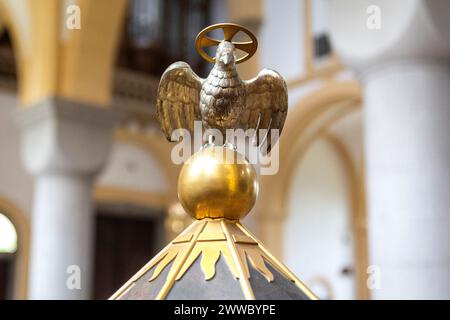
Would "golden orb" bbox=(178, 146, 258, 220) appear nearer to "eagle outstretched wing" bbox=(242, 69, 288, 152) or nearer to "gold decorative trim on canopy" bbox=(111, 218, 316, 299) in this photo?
"gold decorative trim on canopy" bbox=(111, 218, 316, 299)

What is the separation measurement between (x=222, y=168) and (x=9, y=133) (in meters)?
12.1

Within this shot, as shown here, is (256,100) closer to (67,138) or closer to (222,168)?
(222,168)

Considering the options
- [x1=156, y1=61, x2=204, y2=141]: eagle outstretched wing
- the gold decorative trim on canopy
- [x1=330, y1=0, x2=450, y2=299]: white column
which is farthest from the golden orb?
[x1=330, y1=0, x2=450, y2=299]: white column

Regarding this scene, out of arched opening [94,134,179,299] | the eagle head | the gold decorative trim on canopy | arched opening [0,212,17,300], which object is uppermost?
arched opening [94,134,179,299]

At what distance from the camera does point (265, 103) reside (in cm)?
163

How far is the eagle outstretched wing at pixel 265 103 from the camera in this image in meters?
1.59

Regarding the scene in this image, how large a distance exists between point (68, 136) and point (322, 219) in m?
9.12

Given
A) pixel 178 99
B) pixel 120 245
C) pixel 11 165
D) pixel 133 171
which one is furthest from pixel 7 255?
pixel 178 99

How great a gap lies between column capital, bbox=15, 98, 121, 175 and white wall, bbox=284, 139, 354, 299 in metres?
7.60

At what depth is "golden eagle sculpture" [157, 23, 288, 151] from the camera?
148cm

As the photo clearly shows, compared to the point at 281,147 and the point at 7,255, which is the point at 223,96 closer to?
the point at 281,147

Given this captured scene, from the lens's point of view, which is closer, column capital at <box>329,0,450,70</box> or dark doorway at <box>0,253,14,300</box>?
column capital at <box>329,0,450,70</box>

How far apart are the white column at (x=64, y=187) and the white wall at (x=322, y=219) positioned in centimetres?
761

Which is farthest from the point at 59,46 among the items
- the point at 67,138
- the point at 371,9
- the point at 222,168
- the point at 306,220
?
the point at 306,220
